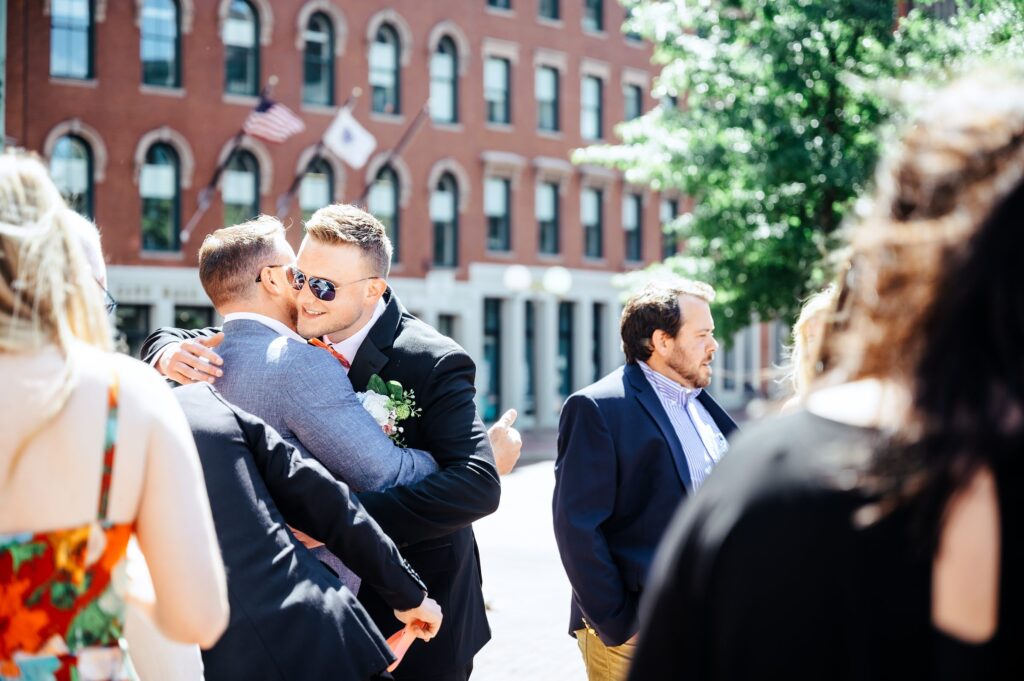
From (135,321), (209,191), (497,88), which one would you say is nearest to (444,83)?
(497,88)

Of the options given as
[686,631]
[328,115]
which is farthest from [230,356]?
[328,115]

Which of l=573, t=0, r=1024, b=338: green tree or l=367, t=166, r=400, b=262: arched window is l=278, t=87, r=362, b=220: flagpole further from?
l=573, t=0, r=1024, b=338: green tree

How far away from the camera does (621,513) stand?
418cm

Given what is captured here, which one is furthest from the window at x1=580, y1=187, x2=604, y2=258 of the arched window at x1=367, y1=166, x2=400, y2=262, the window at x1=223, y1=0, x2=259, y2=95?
the window at x1=223, y1=0, x2=259, y2=95

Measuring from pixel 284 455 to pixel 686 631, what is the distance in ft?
5.21

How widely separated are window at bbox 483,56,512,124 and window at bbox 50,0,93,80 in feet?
32.8

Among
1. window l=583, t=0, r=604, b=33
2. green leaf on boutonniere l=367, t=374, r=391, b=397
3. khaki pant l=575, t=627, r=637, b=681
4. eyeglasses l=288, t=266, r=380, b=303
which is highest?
window l=583, t=0, r=604, b=33

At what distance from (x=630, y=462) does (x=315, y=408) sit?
52.6 inches

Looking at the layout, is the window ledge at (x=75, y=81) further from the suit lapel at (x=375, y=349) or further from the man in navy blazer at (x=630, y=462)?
the suit lapel at (x=375, y=349)

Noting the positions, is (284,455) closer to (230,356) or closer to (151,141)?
(230,356)

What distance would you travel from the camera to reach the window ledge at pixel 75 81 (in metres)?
24.6

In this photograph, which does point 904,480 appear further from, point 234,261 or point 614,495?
point 614,495

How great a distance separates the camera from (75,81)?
2478 centimetres

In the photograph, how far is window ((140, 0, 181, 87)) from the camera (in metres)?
25.6
